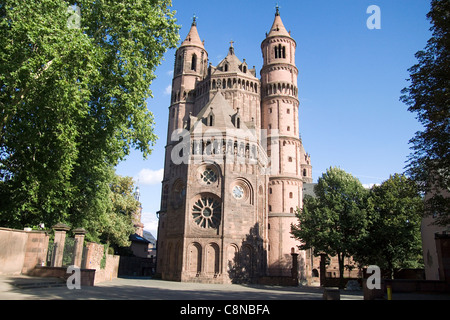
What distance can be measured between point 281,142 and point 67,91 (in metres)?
37.4

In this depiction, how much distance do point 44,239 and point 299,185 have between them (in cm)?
3572

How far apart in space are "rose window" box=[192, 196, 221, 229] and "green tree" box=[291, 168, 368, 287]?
8.63 m

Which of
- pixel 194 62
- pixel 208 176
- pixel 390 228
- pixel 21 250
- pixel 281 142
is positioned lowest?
pixel 21 250

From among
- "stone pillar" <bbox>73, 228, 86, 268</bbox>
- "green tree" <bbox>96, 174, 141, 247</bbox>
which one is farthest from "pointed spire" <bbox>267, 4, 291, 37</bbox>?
"stone pillar" <bbox>73, 228, 86, 268</bbox>

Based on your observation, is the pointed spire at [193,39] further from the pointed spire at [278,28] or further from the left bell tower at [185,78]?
the pointed spire at [278,28]

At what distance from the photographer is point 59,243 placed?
824 inches

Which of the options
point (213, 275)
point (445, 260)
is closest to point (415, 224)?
point (445, 260)

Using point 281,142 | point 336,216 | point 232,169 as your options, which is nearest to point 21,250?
point 232,169

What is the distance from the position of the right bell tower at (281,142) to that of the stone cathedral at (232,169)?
0.13 meters

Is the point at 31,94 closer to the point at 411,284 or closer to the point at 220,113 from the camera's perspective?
the point at 411,284

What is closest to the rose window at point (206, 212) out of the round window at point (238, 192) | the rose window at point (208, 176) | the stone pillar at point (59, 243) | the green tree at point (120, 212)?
the rose window at point (208, 176)

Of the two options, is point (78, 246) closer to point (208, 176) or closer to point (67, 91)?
point (67, 91)

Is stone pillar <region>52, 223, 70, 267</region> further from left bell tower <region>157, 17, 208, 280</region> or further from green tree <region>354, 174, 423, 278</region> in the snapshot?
green tree <region>354, 174, 423, 278</region>

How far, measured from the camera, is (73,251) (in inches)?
873
